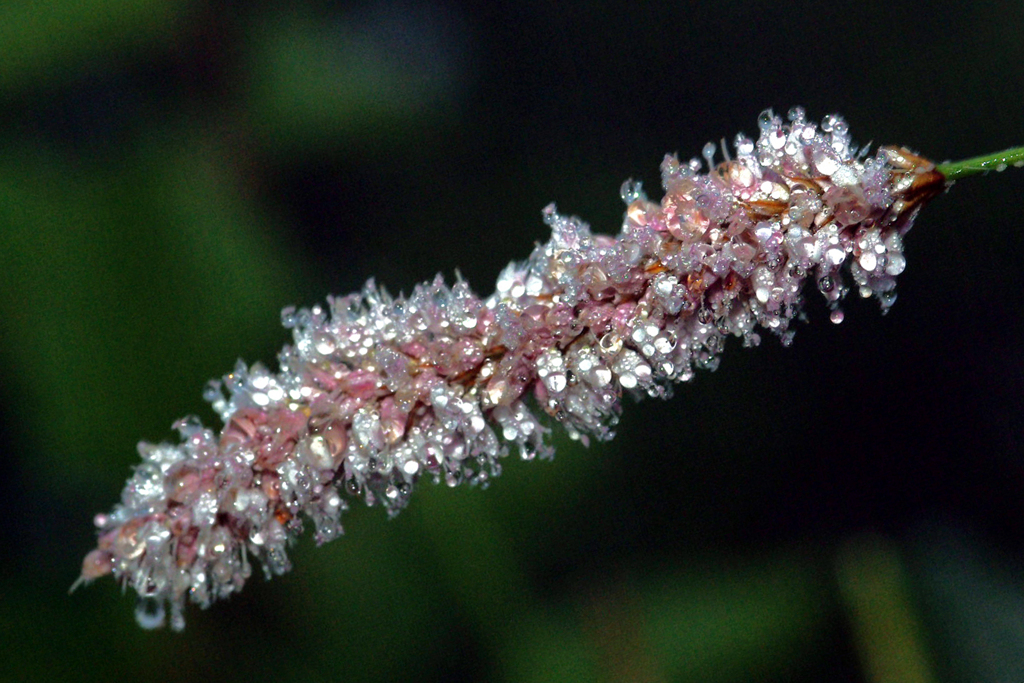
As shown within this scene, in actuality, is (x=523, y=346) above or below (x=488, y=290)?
below

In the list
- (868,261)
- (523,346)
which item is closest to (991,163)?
(868,261)

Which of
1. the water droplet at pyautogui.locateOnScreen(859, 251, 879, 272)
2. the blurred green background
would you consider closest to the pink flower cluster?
the water droplet at pyautogui.locateOnScreen(859, 251, 879, 272)

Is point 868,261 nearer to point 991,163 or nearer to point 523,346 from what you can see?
point 991,163

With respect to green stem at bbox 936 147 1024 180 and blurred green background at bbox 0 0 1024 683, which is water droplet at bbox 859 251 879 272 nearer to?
green stem at bbox 936 147 1024 180

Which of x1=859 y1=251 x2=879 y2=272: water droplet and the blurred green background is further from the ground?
the blurred green background

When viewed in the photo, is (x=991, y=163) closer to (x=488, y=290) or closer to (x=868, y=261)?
(x=868, y=261)

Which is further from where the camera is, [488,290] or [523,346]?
[488,290]

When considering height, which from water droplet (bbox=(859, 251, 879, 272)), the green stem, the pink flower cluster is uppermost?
the pink flower cluster
